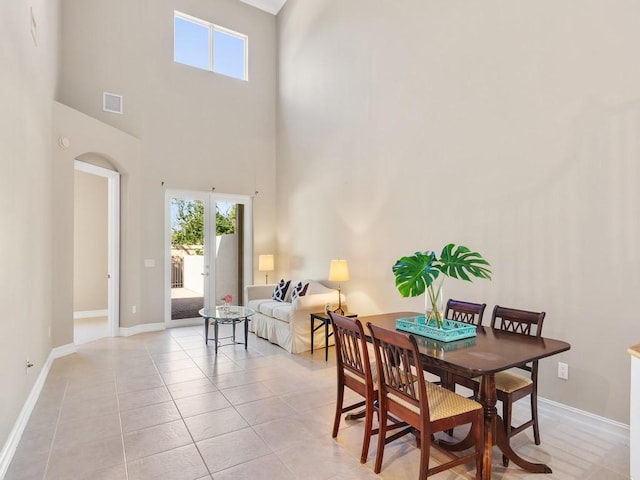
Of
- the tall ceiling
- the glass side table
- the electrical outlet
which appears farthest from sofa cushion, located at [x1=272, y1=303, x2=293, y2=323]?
Answer: the tall ceiling

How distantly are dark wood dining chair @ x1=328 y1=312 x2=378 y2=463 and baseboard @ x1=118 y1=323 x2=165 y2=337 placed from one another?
436 centimetres

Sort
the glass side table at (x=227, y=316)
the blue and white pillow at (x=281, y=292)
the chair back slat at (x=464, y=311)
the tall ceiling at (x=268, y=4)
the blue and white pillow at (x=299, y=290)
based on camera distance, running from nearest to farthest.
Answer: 1. the chair back slat at (x=464, y=311)
2. the glass side table at (x=227, y=316)
3. the blue and white pillow at (x=299, y=290)
4. the blue and white pillow at (x=281, y=292)
5. the tall ceiling at (x=268, y=4)

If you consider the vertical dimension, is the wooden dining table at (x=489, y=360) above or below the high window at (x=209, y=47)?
below

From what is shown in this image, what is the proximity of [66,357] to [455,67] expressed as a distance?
5715mm

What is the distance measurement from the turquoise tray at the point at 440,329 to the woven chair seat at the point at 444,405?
14.2 inches

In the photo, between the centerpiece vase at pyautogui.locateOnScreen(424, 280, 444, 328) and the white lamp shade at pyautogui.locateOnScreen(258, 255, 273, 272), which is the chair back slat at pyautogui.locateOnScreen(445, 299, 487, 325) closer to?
the centerpiece vase at pyautogui.locateOnScreen(424, 280, 444, 328)

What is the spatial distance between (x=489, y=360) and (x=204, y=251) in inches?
225

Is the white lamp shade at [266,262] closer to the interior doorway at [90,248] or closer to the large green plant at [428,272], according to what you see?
the interior doorway at [90,248]

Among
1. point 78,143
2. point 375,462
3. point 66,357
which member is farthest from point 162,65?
point 375,462

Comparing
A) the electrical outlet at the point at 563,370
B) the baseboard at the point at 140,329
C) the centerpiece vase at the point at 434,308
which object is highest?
the centerpiece vase at the point at 434,308

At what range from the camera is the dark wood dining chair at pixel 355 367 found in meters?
2.42

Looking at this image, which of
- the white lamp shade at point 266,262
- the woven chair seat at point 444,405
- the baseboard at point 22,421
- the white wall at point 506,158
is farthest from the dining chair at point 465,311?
the white lamp shade at point 266,262

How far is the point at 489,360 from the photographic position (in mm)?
2074

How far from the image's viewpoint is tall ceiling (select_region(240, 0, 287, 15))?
24.0ft
